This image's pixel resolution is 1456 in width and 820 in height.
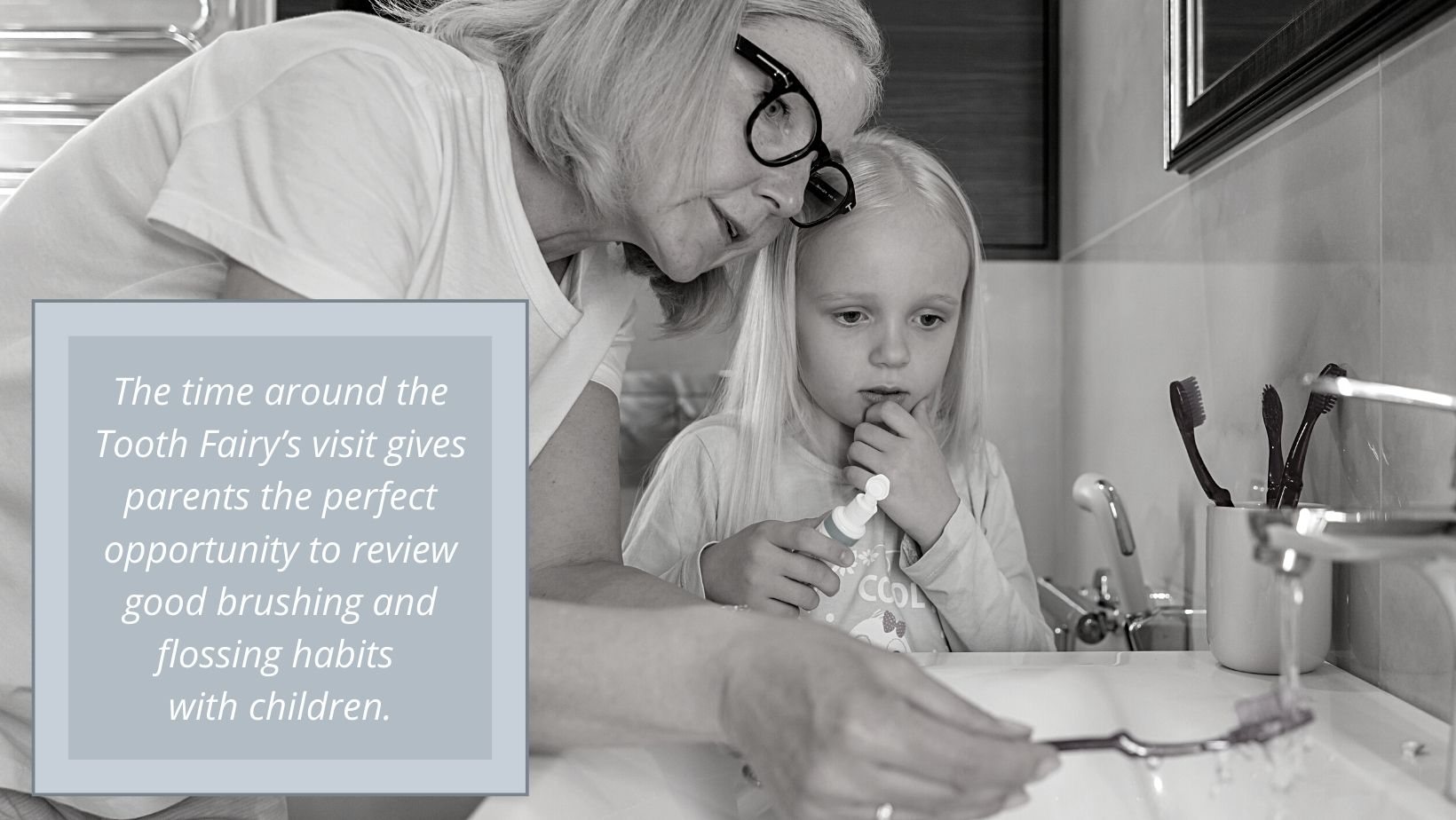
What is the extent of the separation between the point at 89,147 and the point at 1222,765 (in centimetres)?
71

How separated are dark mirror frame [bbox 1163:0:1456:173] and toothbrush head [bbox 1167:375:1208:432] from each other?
0.75ft

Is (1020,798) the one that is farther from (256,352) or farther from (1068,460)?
(1068,460)

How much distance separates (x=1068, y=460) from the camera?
178cm

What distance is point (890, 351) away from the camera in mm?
1136

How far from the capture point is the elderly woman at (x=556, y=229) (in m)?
0.49

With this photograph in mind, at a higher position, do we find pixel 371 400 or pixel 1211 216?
pixel 1211 216

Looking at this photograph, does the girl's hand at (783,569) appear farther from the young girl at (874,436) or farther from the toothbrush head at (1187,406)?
the toothbrush head at (1187,406)

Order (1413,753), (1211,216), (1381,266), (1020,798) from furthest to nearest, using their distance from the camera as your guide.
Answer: (1211,216)
(1381,266)
(1413,753)
(1020,798)

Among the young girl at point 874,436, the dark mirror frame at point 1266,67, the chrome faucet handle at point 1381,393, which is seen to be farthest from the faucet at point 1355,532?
the young girl at point 874,436

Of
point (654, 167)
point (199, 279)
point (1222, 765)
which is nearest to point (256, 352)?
point (199, 279)

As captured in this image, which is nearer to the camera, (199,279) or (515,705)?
(515,705)

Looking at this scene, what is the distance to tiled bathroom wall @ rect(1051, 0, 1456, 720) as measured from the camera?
70 centimetres

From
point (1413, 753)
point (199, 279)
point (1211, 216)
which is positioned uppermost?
point (1211, 216)

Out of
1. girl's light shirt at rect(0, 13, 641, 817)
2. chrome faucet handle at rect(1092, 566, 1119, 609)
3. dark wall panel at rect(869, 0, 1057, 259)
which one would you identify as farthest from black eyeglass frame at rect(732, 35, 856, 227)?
dark wall panel at rect(869, 0, 1057, 259)
